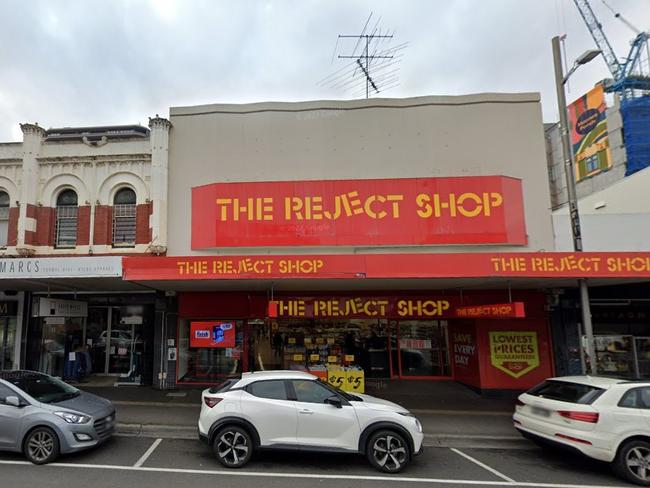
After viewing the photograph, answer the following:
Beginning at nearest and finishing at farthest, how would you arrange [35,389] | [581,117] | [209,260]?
1. [35,389]
2. [209,260]
3. [581,117]

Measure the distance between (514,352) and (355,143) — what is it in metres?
8.21

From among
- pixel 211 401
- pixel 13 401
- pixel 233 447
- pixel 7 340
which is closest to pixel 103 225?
pixel 7 340

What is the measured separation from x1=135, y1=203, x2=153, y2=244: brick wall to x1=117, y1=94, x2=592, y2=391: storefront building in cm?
75

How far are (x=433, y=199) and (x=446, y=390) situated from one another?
19.5 ft

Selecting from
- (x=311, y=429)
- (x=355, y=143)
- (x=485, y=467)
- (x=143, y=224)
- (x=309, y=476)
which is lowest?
(x=485, y=467)

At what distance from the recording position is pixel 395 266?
988 centimetres

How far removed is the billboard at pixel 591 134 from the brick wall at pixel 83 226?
55183mm

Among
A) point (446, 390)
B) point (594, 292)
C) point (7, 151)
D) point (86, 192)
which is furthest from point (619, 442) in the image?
point (7, 151)

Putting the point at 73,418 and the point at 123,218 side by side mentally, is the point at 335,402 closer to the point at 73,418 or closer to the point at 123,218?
the point at 73,418

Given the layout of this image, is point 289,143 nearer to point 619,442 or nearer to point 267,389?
point 267,389

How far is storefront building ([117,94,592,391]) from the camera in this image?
13.0 metres

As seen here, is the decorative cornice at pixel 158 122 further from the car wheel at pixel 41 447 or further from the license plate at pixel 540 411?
the license plate at pixel 540 411

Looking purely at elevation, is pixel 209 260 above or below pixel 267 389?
above

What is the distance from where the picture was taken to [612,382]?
7332 millimetres
